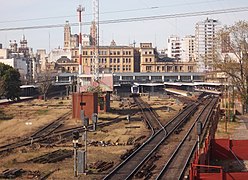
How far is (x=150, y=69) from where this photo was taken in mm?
125562

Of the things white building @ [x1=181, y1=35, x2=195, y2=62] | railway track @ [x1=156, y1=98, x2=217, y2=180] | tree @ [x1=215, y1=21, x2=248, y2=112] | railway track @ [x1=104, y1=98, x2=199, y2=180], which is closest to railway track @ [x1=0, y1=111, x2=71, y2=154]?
railway track @ [x1=104, y1=98, x2=199, y2=180]

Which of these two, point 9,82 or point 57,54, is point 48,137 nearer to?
point 9,82

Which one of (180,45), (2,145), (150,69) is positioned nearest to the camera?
(2,145)

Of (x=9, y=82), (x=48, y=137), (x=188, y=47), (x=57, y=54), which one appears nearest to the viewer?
(x=48, y=137)

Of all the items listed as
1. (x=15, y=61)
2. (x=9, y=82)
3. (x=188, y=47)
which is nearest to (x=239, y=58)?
(x=9, y=82)

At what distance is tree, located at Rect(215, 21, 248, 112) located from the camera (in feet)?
110

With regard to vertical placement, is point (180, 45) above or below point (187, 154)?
above

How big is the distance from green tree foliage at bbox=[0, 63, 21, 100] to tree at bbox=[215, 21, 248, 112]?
87.0ft

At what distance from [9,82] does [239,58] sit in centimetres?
2888

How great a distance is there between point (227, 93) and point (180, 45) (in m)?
133

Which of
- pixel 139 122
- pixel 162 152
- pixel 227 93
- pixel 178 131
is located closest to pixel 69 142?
pixel 162 152

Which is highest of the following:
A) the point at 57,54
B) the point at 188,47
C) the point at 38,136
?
the point at 188,47

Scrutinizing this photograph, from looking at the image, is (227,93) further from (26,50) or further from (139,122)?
(26,50)

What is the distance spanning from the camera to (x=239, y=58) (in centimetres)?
3425
